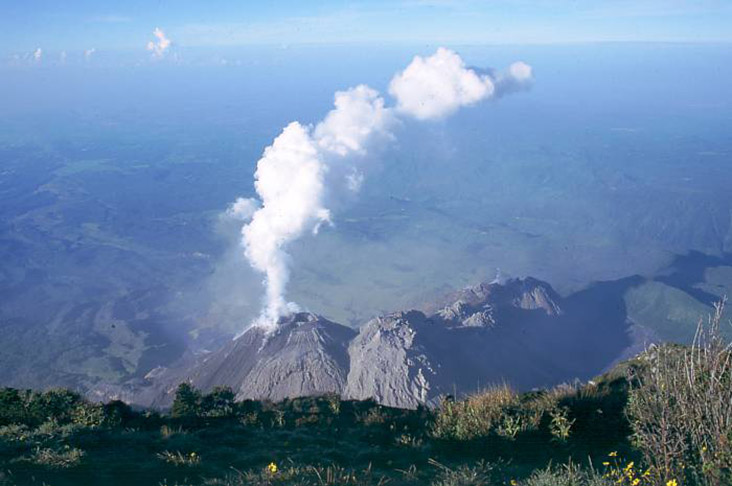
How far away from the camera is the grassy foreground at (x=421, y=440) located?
6809mm

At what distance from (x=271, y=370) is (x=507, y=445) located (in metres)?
39.5

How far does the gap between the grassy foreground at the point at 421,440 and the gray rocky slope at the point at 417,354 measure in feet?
81.7

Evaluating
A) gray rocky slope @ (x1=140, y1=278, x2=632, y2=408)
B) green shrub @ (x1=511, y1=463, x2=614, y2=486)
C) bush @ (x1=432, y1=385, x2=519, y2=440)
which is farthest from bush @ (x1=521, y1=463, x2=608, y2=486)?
gray rocky slope @ (x1=140, y1=278, x2=632, y2=408)

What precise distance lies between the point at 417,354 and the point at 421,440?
37471 mm

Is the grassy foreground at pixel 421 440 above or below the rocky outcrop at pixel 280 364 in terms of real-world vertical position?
Answer: above

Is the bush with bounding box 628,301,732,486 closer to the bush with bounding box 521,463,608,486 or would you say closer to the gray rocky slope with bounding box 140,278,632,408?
the bush with bounding box 521,463,608,486

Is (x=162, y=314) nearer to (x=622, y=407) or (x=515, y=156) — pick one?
(x=622, y=407)

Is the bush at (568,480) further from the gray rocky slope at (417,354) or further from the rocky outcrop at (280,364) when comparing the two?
the rocky outcrop at (280,364)

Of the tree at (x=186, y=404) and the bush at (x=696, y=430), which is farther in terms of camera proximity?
the tree at (x=186, y=404)

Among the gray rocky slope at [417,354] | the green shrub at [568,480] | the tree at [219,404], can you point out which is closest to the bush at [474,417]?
the green shrub at [568,480]

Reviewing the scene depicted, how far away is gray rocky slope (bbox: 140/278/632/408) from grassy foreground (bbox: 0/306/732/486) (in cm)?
2489

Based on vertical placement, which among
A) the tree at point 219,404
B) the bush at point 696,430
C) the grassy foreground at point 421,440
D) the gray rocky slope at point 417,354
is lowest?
the gray rocky slope at point 417,354

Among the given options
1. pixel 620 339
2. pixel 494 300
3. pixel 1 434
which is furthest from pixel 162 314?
pixel 1 434

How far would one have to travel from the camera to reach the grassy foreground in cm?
681
